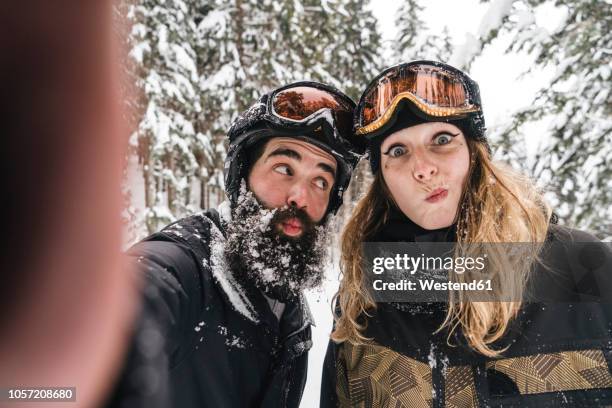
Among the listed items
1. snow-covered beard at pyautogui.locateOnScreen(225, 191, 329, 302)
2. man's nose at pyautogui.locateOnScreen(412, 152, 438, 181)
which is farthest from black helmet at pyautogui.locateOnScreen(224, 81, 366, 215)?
man's nose at pyautogui.locateOnScreen(412, 152, 438, 181)

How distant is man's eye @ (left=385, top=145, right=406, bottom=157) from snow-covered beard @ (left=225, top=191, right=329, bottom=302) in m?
0.74

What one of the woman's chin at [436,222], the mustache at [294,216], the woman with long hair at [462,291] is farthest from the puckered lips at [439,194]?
the mustache at [294,216]

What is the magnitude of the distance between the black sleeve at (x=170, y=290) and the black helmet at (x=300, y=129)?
92 centimetres

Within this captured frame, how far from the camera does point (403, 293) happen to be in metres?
2.54

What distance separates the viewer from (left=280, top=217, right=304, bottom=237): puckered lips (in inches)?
109

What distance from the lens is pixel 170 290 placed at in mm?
1871

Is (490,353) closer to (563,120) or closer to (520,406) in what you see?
(520,406)

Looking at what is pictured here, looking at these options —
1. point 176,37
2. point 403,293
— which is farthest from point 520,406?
point 176,37

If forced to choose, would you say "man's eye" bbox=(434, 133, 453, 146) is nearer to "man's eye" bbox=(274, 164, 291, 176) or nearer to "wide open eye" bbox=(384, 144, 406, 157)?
"wide open eye" bbox=(384, 144, 406, 157)

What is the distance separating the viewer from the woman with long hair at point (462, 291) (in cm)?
213

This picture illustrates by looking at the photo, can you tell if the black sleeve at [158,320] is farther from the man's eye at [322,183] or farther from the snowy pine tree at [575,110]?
the snowy pine tree at [575,110]

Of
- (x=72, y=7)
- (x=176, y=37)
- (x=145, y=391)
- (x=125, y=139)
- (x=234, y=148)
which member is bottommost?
(x=145, y=391)

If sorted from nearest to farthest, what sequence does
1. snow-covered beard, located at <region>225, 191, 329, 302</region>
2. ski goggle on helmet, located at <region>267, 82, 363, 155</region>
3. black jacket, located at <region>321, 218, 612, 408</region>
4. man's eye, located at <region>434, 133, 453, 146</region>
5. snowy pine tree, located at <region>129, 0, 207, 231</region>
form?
black jacket, located at <region>321, 218, 612, 408</region> → snow-covered beard, located at <region>225, 191, 329, 302</region> → man's eye, located at <region>434, 133, 453, 146</region> → ski goggle on helmet, located at <region>267, 82, 363, 155</region> → snowy pine tree, located at <region>129, 0, 207, 231</region>

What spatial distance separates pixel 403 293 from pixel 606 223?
21.9ft
